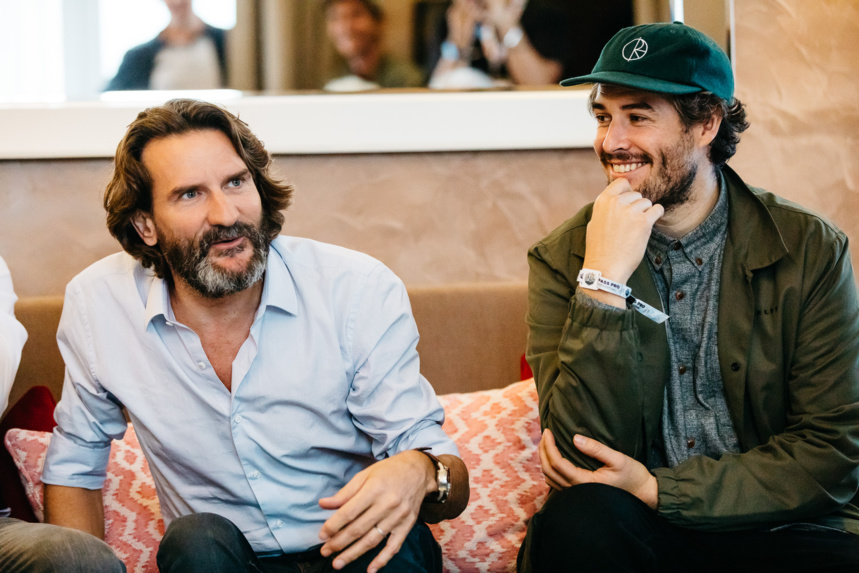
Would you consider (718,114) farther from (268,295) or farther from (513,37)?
(268,295)

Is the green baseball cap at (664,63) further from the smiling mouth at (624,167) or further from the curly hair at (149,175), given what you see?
the curly hair at (149,175)

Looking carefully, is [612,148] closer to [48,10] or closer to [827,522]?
[827,522]

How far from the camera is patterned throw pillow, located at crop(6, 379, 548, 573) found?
65.9 inches

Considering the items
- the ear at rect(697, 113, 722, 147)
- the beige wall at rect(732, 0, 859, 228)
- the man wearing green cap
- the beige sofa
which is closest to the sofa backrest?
the beige sofa

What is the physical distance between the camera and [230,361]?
1.52 meters

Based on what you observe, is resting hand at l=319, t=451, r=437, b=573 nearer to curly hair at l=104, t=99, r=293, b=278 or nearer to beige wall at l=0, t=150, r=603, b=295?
curly hair at l=104, t=99, r=293, b=278

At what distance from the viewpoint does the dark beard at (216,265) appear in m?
1.46

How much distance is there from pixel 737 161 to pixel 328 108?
4.15ft

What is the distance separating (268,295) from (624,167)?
0.76 metres

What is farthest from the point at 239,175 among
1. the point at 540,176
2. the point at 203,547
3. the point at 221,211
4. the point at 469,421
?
the point at 540,176

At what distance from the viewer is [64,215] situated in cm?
219

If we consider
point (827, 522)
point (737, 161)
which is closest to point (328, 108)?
point (737, 161)

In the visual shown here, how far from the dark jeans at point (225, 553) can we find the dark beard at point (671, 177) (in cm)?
80

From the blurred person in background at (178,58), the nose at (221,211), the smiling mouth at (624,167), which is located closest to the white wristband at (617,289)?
the smiling mouth at (624,167)
